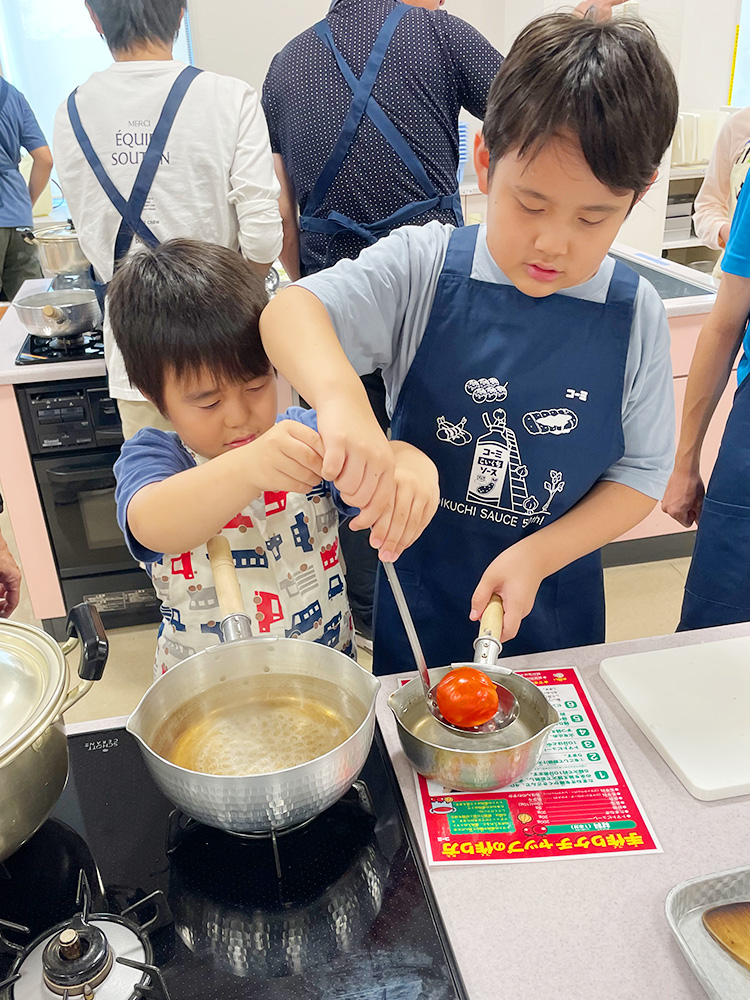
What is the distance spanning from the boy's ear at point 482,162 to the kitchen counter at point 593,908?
61 centimetres

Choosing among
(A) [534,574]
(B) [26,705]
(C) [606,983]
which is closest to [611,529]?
(A) [534,574]

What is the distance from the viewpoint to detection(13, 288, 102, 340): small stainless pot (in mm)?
1984

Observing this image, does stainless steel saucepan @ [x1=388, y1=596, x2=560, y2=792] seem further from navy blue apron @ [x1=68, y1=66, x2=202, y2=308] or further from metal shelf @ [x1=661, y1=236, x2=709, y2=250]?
metal shelf @ [x1=661, y1=236, x2=709, y2=250]

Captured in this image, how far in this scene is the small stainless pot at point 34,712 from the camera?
0.59 metres

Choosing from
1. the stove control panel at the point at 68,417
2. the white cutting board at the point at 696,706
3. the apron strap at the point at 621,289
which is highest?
the apron strap at the point at 621,289

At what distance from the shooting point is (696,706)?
837 mm

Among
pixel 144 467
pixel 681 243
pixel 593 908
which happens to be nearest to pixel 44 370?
pixel 144 467

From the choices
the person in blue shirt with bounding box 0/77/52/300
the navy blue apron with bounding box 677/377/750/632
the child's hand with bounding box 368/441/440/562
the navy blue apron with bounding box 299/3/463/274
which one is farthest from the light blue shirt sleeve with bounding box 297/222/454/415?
the person in blue shirt with bounding box 0/77/52/300

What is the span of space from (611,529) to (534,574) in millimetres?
145

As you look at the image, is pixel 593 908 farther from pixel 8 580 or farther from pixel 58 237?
pixel 58 237

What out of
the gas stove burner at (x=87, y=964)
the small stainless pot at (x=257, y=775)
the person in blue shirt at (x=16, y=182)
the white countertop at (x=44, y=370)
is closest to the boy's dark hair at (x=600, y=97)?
the small stainless pot at (x=257, y=775)

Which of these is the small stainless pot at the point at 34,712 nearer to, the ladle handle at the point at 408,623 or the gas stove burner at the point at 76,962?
the gas stove burner at the point at 76,962

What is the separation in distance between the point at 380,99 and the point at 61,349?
988mm

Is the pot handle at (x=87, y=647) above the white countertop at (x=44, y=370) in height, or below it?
above
